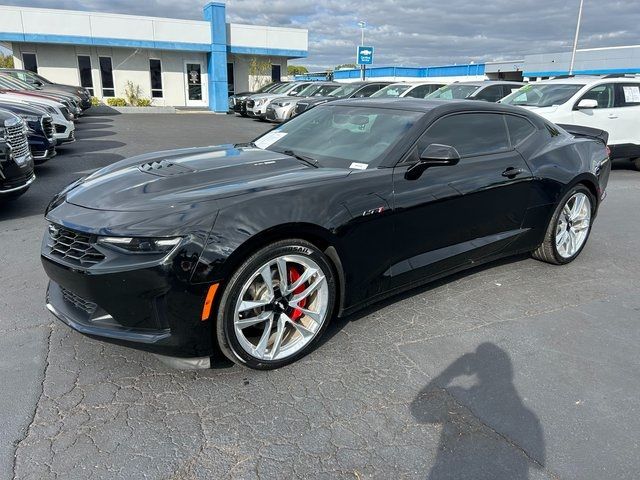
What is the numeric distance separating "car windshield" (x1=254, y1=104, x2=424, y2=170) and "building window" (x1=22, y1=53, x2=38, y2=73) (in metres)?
28.7

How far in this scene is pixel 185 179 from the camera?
10.3ft

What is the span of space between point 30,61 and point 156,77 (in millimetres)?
6605

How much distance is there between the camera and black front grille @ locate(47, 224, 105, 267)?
2650 mm

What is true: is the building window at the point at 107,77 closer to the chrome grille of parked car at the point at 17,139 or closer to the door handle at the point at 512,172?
the chrome grille of parked car at the point at 17,139

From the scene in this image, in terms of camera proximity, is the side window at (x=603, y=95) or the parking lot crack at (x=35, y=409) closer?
the parking lot crack at (x=35, y=409)

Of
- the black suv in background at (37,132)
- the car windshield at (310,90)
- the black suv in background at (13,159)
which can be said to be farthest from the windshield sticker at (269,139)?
the car windshield at (310,90)

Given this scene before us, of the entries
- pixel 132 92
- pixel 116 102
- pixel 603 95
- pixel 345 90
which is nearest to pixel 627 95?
pixel 603 95

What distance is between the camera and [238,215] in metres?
2.70

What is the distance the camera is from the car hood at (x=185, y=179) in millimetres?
2838

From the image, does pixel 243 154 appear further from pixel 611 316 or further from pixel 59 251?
pixel 611 316

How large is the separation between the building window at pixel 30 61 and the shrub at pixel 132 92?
4.68 metres

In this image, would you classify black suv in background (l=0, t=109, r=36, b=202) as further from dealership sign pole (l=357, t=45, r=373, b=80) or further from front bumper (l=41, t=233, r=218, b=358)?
dealership sign pole (l=357, t=45, r=373, b=80)

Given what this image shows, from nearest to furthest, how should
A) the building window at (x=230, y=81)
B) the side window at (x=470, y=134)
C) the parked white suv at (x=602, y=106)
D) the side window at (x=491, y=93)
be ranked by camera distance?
the side window at (x=470, y=134) < the parked white suv at (x=602, y=106) < the side window at (x=491, y=93) < the building window at (x=230, y=81)

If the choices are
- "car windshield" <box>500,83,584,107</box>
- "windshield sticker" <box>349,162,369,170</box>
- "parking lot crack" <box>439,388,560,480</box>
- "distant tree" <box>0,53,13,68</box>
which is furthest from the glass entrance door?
"parking lot crack" <box>439,388,560,480</box>
